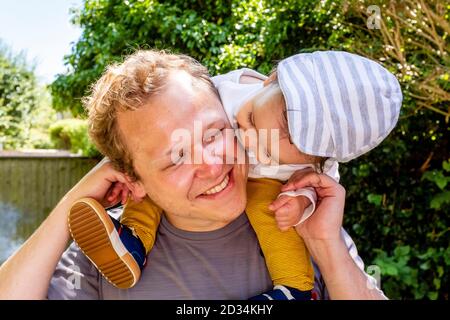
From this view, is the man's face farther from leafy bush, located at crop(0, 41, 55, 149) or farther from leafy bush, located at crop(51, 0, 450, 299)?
leafy bush, located at crop(0, 41, 55, 149)

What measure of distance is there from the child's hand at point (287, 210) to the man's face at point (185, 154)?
0.30 feet

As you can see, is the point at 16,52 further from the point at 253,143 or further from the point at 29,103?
the point at 253,143

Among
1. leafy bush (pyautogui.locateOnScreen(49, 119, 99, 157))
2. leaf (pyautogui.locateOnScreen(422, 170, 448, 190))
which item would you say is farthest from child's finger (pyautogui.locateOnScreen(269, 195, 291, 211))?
leafy bush (pyautogui.locateOnScreen(49, 119, 99, 157))

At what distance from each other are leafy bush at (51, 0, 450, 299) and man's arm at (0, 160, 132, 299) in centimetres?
107

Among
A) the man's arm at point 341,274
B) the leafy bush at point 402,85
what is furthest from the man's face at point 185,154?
the leafy bush at point 402,85

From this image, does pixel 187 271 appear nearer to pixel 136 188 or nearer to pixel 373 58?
pixel 136 188

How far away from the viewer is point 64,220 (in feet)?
4.44

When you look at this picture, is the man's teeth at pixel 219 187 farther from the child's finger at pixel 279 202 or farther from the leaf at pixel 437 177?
the leaf at pixel 437 177

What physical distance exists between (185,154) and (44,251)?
0.41 meters

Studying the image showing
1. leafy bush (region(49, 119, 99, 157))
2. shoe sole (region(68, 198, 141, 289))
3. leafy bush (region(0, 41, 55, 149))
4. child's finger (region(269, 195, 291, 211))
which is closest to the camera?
shoe sole (region(68, 198, 141, 289))

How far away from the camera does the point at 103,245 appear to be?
4.14ft

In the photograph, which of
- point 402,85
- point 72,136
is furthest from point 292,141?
point 72,136

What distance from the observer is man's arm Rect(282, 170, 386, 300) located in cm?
132

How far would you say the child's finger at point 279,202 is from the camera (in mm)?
1360
